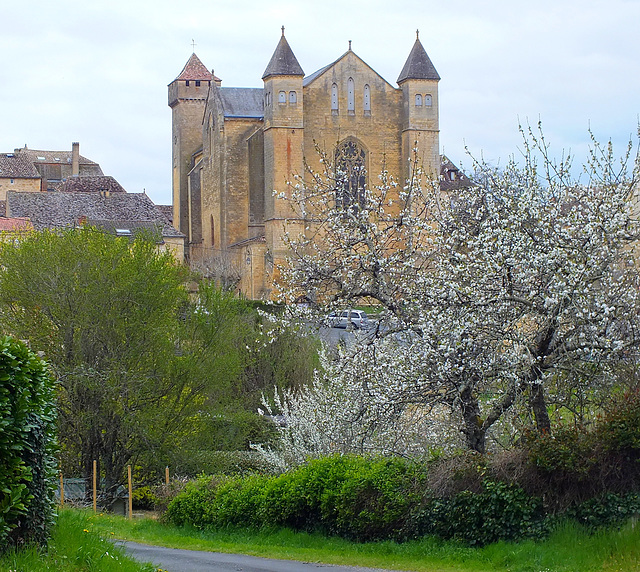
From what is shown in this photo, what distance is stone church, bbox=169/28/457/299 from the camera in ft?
Result: 188

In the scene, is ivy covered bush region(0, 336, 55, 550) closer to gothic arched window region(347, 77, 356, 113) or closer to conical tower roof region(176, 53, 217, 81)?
gothic arched window region(347, 77, 356, 113)

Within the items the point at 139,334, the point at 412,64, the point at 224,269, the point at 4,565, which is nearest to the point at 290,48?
the point at 412,64

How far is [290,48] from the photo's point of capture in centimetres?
5828

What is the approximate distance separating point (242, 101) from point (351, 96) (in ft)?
29.8

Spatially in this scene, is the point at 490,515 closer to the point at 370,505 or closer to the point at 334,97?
the point at 370,505

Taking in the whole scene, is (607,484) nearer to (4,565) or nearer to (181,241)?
(4,565)

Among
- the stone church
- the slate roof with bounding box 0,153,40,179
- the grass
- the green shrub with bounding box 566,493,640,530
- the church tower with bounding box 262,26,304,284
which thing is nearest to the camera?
the grass

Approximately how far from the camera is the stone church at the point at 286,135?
57.2 m

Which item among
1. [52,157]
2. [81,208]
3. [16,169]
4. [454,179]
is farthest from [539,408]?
[52,157]

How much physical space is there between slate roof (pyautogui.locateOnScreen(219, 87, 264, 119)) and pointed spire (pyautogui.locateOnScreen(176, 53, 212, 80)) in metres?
14.4

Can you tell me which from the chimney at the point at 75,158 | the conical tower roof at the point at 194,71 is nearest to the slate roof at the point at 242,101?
the conical tower roof at the point at 194,71

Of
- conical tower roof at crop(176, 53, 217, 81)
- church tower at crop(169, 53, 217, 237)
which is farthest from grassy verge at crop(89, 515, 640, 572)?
conical tower roof at crop(176, 53, 217, 81)

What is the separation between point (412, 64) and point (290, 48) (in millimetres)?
7759

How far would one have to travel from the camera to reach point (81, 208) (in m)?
65.2
